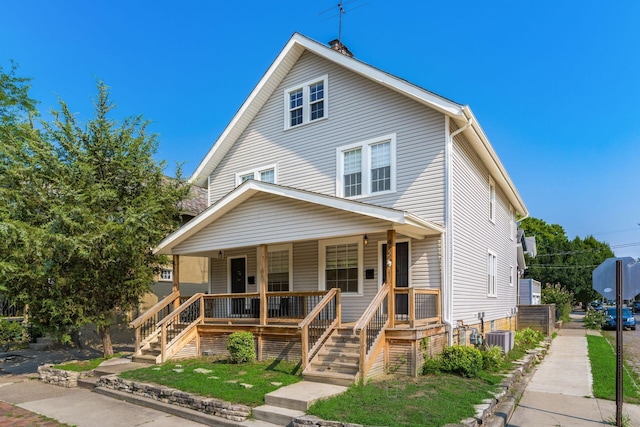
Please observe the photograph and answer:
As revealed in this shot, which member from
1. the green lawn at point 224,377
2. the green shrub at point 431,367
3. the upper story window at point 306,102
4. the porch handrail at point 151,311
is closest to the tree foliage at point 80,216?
the porch handrail at point 151,311

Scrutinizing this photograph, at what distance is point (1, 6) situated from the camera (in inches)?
596

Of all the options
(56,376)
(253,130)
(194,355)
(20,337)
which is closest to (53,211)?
(56,376)

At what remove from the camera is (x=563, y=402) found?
8.40 metres

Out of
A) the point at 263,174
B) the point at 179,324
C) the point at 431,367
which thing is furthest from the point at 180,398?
the point at 263,174

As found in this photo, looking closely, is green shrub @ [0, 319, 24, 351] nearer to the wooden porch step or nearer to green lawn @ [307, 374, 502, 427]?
the wooden porch step

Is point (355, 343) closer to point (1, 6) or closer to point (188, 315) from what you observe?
point (188, 315)

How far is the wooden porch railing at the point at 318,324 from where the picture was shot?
9.29 meters

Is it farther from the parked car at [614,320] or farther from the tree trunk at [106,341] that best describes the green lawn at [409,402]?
the parked car at [614,320]

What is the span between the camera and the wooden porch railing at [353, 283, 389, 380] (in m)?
8.51

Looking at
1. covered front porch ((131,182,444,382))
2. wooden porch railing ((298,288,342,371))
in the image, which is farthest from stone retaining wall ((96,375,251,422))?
wooden porch railing ((298,288,342,371))

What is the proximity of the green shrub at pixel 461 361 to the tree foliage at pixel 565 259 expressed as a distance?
37887 mm

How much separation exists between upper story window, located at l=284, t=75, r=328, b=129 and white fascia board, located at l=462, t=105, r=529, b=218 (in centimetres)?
430

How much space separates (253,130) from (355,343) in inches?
334

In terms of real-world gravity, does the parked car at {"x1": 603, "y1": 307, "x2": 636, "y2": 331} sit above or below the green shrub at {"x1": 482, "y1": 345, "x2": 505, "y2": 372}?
below
